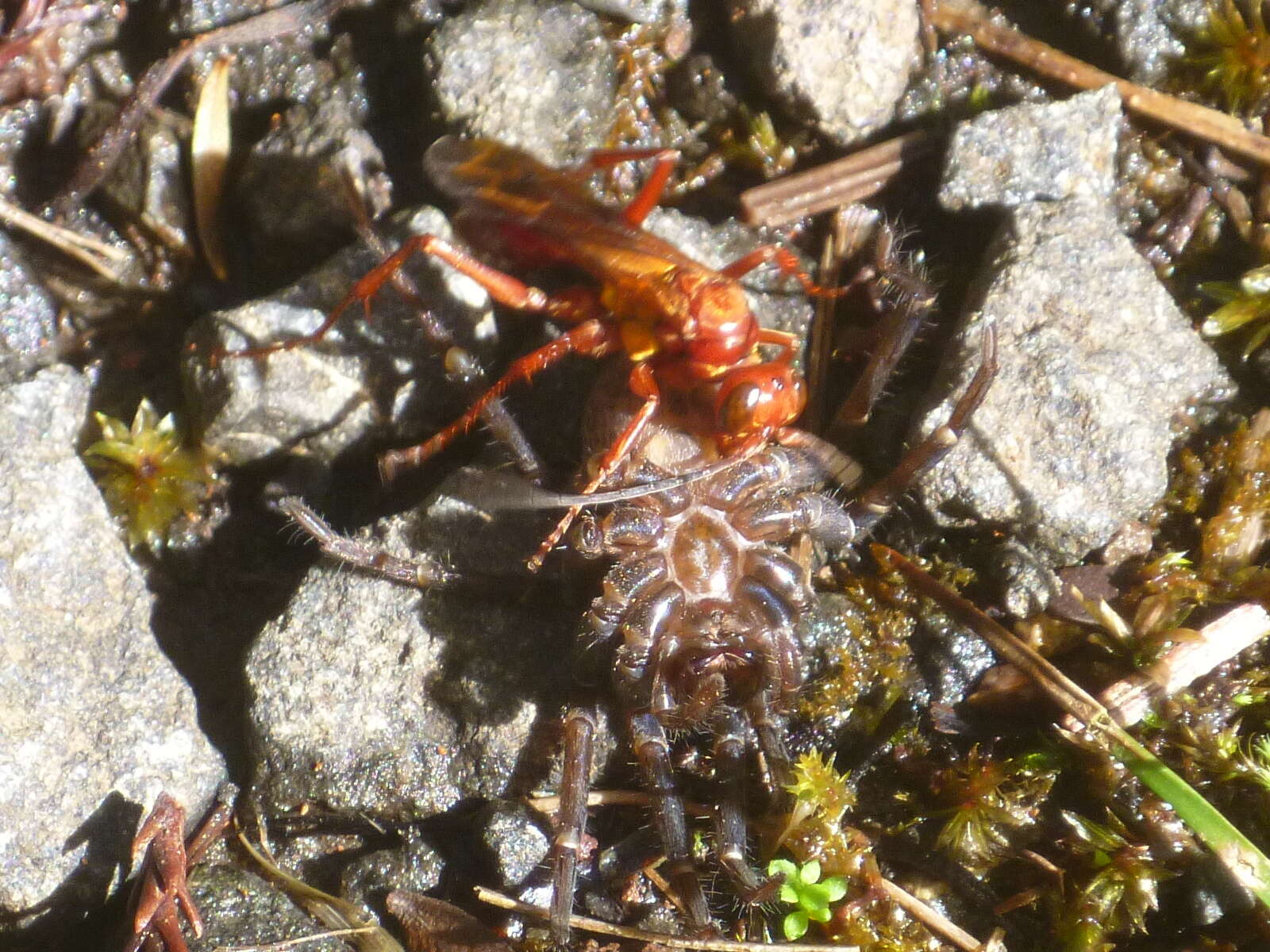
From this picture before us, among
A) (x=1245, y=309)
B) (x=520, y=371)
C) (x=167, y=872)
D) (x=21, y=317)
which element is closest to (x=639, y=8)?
(x=520, y=371)

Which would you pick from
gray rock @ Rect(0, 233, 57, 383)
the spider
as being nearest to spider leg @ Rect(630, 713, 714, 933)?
the spider

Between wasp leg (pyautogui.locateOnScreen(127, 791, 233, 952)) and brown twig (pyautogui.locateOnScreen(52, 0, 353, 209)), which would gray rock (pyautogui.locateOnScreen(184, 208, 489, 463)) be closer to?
brown twig (pyautogui.locateOnScreen(52, 0, 353, 209))

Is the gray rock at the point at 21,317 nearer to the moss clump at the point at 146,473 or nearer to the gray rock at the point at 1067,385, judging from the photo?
the moss clump at the point at 146,473

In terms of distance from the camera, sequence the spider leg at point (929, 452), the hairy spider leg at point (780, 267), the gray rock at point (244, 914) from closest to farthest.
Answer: the gray rock at point (244, 914) < the spider leg at point (929, 452) < the hairy spider leg at point (780, 267)

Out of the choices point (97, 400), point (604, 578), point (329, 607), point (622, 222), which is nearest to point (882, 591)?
point (604, 578)

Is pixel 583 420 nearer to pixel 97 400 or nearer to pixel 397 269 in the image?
pixel 397 269

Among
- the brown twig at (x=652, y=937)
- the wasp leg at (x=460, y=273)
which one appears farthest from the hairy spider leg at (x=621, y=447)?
the brown twig at (x=652, y=937)
